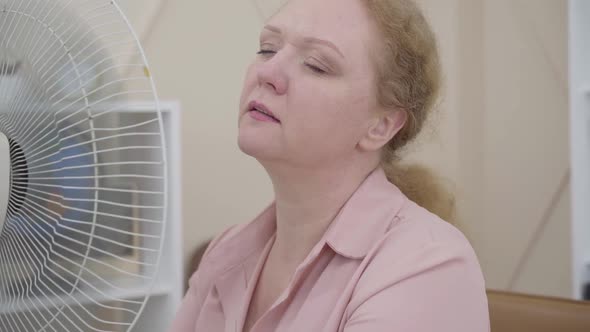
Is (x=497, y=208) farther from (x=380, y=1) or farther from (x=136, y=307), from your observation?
(x=380, y=1)

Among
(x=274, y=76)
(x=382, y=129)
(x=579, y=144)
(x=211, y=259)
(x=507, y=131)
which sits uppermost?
(x=274, y=76)

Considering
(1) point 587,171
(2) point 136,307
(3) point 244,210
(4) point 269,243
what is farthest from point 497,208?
(4) point 269,243

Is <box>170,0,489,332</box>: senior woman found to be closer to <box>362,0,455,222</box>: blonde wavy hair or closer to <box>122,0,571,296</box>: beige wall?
<box>362,0,455,222</box>: blonde wavy hair

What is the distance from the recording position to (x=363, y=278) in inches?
32.4

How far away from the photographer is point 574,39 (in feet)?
5.59

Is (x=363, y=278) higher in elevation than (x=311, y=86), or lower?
lower

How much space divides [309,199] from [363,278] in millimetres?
148

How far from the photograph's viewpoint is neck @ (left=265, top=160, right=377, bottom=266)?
917mm

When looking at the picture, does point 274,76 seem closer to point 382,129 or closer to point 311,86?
point 311,86

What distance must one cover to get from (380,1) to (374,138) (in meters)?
0.17

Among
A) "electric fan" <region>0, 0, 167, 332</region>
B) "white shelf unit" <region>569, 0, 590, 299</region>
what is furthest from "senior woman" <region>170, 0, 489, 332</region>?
"white shelf unit" <region>569, 0, 590, 299</region>

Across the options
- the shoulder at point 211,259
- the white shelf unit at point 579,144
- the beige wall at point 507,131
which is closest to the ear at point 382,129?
the shoulder at point 211,259

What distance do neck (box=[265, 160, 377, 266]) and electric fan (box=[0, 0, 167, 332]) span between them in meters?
0.22

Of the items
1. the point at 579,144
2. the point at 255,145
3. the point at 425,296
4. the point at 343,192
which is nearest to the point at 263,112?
the point at 255,145
